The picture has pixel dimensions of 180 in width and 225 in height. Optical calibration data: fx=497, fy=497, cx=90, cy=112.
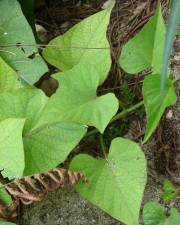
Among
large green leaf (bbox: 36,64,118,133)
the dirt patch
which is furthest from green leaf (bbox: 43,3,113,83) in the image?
the dirt patch

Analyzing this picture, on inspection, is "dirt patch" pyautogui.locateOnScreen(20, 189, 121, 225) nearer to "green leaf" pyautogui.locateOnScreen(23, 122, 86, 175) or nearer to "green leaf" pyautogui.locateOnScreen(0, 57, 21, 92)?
"green leaf" pyautogui.locateOnScreen(23, 122, 86, 175)

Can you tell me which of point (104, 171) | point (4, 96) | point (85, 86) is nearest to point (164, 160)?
point (104, 171)

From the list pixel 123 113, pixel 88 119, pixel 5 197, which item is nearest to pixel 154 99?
pixel 88 119

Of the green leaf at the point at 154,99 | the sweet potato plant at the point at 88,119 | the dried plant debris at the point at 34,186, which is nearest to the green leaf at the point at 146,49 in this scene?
the sweet potato plant at the point at 88,119

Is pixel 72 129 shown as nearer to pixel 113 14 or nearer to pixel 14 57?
pixel 14 57

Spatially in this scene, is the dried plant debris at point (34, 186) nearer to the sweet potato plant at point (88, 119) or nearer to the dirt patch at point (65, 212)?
the sweet potato plant at point (88, 119)

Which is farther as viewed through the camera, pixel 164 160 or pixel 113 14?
pixel 113 14
